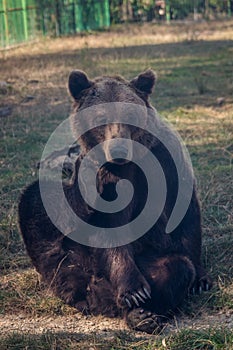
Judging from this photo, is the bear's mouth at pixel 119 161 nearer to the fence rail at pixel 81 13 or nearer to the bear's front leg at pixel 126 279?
the bear's front leg at pixel 126 279

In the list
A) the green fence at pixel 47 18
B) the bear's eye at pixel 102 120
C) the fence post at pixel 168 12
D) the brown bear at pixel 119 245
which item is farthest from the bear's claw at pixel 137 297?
the fence post at pixel 168 12

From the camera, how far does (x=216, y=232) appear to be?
16.6ft

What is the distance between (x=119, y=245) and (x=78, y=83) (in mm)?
1057

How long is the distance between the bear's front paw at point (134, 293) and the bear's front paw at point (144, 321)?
0.17 ft

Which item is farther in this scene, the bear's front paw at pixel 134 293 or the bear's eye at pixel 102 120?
the bear's eye at pixel 102 120

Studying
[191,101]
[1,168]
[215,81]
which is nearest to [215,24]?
[215,81]

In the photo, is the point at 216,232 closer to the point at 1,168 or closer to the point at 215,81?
the point at 1,168

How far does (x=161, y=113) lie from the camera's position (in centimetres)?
910

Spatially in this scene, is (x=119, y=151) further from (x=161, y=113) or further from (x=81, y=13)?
(x=81, y=13)

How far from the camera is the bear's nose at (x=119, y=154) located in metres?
3.90

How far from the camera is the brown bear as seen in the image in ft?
A: 12.9

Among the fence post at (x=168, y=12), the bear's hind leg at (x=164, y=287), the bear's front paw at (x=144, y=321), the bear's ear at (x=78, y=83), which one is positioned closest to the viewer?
the bear's front paw at (x=144, y=321)

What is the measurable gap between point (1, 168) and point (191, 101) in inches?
151

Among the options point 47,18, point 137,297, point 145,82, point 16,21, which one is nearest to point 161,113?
point 145,82
